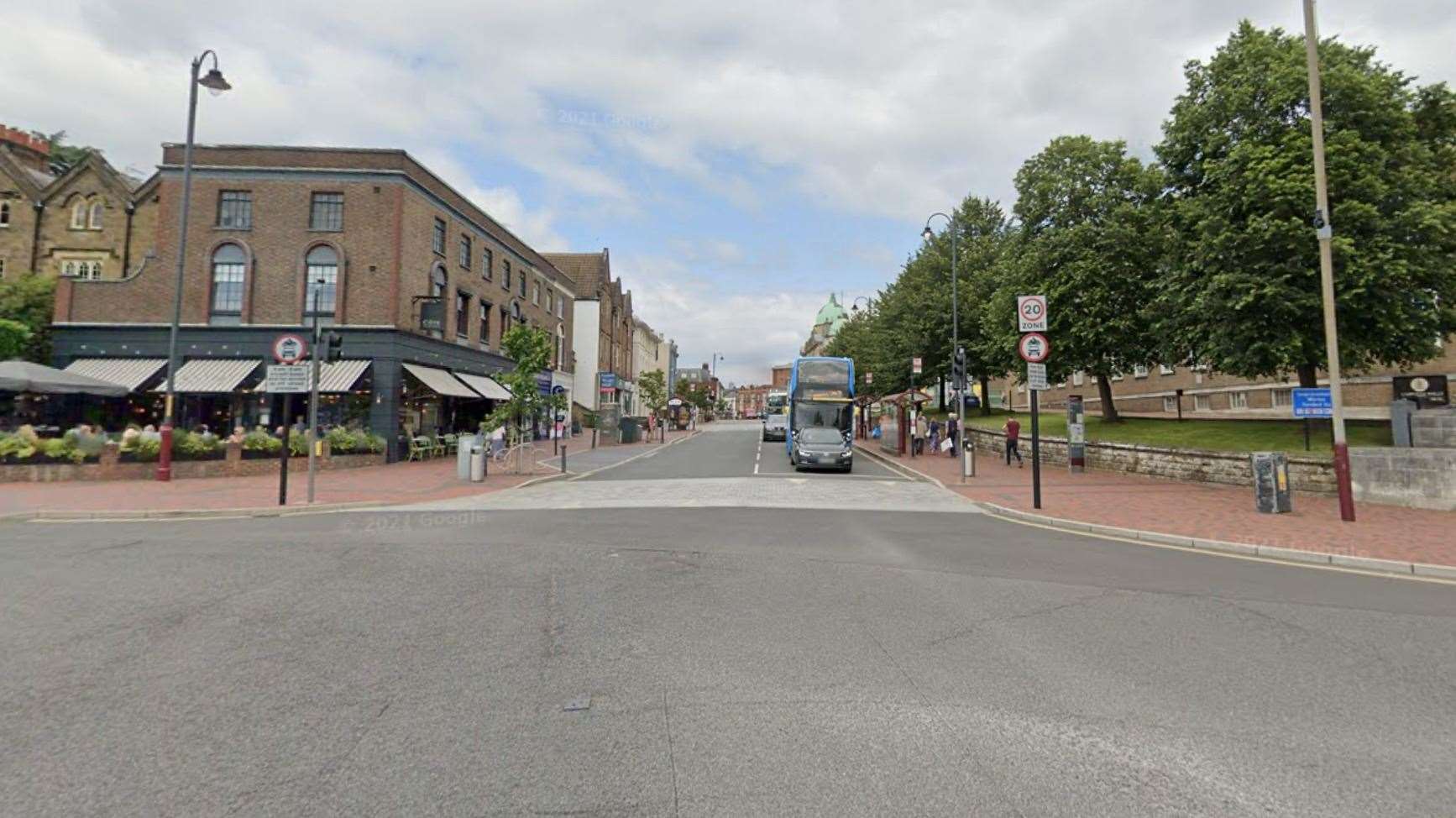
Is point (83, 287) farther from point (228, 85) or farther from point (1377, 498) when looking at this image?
point (1377, 498)

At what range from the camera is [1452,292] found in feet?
50.6

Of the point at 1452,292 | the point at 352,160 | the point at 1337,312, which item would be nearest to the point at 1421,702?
the point at 1337,312

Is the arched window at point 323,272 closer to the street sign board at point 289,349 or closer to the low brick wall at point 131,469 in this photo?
the low brick wall at point 131,469

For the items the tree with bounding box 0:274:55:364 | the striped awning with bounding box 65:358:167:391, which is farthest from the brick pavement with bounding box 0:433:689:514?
the tree with bounding box 0:274:55:364

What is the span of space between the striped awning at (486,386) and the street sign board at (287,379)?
15.9 m

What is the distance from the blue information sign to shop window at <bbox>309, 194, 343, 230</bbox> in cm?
2980

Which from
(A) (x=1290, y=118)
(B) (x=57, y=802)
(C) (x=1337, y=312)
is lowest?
(B) (x=57, y=802)

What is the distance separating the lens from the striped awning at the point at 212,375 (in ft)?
78.3

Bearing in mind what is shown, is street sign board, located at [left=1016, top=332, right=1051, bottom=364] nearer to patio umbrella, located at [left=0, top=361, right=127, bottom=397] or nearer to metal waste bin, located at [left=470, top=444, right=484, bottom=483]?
metal waste bin, located at [left=470, top=444, right=484, bottom=483]

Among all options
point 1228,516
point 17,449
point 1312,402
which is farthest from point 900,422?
point 17,449

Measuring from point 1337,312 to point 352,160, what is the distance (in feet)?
102

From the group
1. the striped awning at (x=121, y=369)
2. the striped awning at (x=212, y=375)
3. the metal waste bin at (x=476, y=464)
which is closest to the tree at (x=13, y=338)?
the striped awning at (x=121, y=369)

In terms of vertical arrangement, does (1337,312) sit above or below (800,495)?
above

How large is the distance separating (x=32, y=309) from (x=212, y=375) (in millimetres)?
8155
